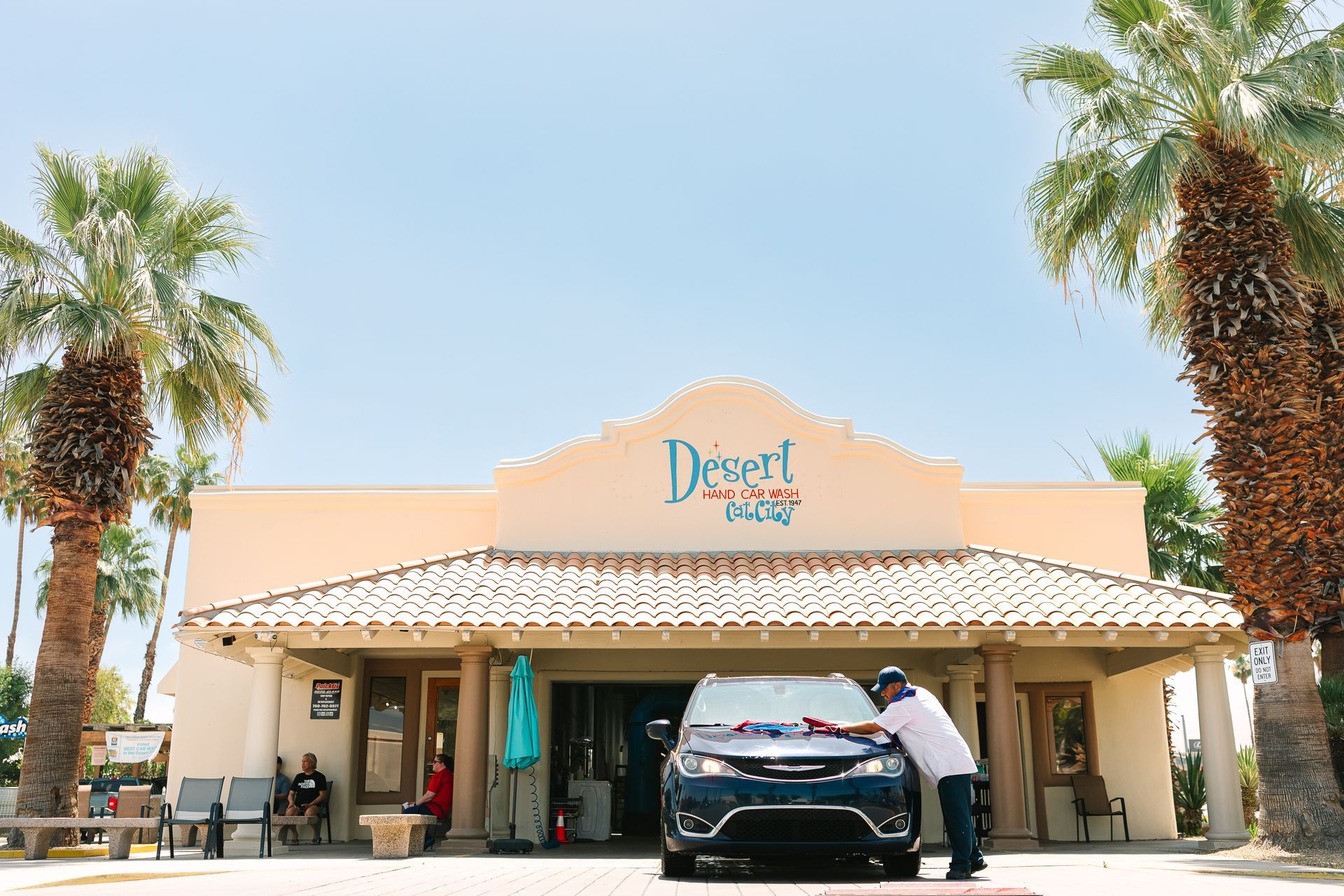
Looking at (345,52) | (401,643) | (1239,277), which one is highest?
(345,52)

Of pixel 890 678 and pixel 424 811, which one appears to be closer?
pixel 890 678

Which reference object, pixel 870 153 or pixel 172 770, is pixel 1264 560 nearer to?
pixel 870 153

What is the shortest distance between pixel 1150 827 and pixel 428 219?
1470cm

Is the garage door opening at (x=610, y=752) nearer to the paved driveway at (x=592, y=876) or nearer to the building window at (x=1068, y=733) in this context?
the paved driveway at (x=592, y=876)

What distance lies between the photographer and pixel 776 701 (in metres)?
9.45

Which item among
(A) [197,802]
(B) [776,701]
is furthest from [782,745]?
(A) [197,802]

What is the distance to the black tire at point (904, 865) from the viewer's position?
823 cm

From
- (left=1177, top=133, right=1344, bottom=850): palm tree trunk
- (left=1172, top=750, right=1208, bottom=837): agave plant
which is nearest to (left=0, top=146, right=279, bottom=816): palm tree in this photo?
(left=1177, top=133, right=1344, bottom=850): palm tree trunk

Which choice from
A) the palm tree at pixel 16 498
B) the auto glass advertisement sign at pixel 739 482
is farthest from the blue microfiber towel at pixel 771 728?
the palm tree at pixel 16 498

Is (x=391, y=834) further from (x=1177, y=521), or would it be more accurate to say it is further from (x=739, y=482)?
(x=1177, y=521)

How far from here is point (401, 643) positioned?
45.2 feet

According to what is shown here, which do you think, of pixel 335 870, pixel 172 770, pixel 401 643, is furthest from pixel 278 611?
pixel 172 770

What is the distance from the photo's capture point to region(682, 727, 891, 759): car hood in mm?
8008

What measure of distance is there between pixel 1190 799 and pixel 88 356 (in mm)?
18390
